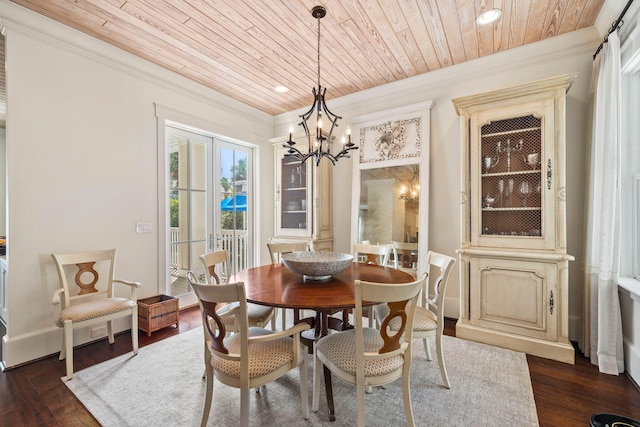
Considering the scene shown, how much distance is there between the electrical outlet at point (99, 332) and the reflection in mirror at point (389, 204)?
2.96m

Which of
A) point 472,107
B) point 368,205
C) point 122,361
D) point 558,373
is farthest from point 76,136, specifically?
point 558,373

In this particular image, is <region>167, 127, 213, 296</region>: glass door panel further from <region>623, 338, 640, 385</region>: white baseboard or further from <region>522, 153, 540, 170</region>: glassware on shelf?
<region>623, 338, 640, 385</region>: white baseboard

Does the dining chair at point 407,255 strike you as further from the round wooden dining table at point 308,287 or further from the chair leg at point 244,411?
the chair leg at point 244,411

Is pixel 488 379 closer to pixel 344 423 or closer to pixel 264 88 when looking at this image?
pixel 344 423

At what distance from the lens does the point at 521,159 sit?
107 inches

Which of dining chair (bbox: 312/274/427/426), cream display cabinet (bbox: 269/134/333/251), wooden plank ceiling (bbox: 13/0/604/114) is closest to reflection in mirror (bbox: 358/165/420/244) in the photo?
cream display cabinet (bbox: 269/134/333/251)

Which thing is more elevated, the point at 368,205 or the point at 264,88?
the point at 264,88

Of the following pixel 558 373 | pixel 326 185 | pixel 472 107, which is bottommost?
pixel 558 373

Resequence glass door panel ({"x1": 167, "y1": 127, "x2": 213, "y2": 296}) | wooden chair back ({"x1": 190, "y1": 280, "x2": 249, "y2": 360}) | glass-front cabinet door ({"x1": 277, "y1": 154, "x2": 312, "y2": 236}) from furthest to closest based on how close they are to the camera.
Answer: glass-front cabinet door ({"x1": 277, "y1": 154, "x2": 312, "y2": 236})
glass door panel ({"x1": 167, "y1": 127, "x2": 213, "y2": 296})
wooden chair back ({"x1": 190, "y1": 280, "x2": 249, "y2": 360})

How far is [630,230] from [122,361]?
14.0 feet

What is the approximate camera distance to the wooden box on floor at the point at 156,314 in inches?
113

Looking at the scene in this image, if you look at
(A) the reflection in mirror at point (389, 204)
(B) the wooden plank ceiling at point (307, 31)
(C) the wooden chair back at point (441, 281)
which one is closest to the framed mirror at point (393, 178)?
(A) the reflection in mirror at point (389, 204)

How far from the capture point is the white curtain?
219cm

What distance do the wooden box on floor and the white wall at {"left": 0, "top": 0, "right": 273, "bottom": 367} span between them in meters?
0.31
